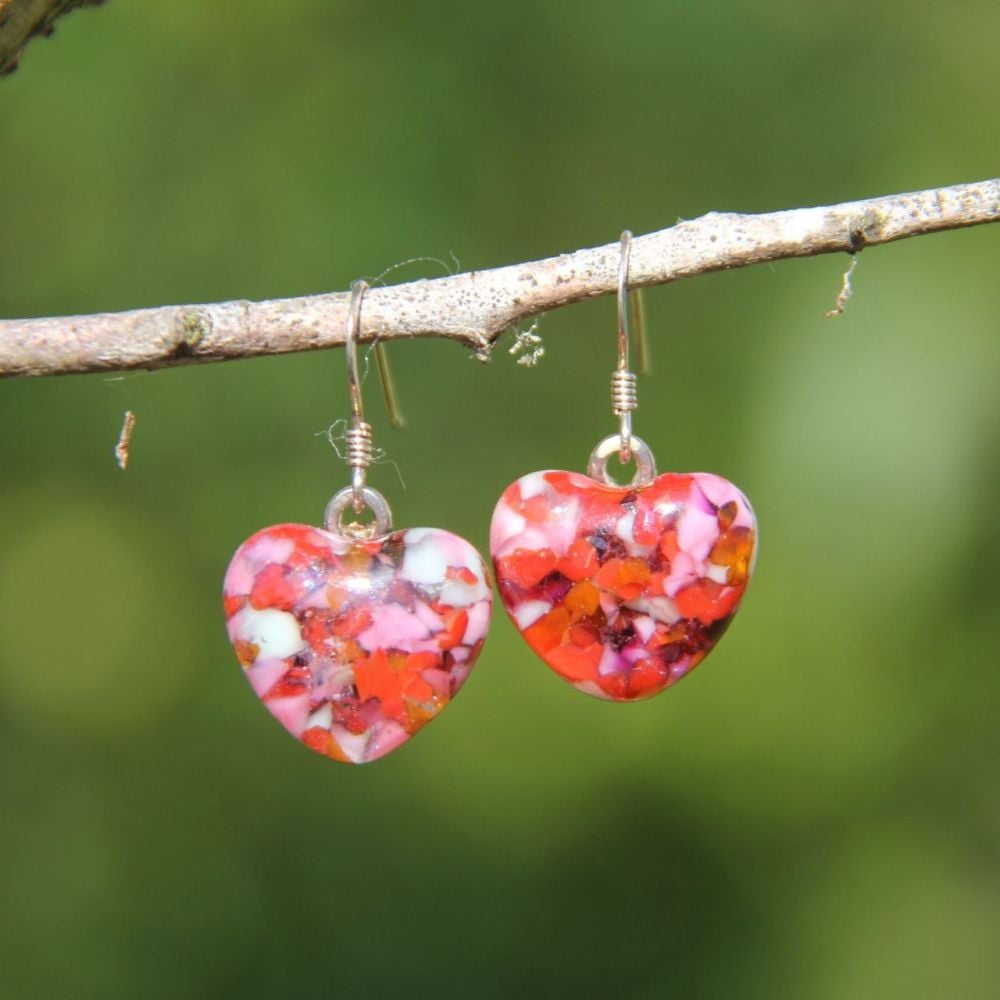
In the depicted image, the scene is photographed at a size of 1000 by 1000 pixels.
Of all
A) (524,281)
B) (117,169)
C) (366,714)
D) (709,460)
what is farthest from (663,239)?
(117,169)

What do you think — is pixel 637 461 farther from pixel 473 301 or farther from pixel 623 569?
pixel 473 301

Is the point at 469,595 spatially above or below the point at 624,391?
below

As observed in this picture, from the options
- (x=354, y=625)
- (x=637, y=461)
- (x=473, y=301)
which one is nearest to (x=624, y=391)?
(x=637, y=461)

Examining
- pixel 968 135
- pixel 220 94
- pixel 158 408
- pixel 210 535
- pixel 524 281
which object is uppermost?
pixel 220 94

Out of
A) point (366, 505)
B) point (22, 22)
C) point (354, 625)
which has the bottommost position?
point (354, 625)

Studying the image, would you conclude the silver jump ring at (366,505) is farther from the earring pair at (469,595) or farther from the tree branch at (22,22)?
the tree branch at (22,22)

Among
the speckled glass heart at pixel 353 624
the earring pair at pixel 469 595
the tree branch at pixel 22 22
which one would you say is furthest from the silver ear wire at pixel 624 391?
the tree branch at pixel 22 22

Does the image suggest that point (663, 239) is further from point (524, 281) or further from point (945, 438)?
point (945, 438)
